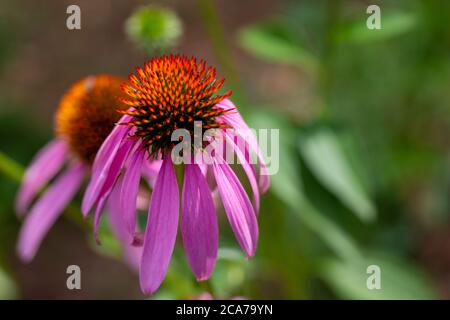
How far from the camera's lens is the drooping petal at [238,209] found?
801mm

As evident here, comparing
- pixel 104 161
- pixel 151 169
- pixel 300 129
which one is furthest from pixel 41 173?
pixel 300 129

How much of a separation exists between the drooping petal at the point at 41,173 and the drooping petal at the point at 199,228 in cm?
47

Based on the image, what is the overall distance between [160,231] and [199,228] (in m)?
0.05

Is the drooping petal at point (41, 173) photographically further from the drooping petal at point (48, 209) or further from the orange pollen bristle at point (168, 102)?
the orange pollen bristle at point (168, 102)

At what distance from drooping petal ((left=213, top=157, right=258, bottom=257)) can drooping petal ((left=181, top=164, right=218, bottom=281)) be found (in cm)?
2

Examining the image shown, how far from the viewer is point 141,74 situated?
906 millimetres

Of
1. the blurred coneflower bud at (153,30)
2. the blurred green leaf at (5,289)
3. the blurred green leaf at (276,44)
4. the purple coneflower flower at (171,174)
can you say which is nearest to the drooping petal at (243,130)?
the purple coneflower flower at (171,174)

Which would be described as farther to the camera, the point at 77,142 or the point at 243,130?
the point at 77,142

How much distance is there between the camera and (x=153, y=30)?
1.37 metres

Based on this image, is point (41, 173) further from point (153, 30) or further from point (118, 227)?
point (153, 30)

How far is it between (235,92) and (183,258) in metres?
0.45

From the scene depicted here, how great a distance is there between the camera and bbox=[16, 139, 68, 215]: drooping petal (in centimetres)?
124

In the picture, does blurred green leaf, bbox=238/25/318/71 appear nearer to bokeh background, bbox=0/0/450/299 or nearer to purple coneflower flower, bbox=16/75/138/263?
bokeh background, bbox=0/0/450/299
